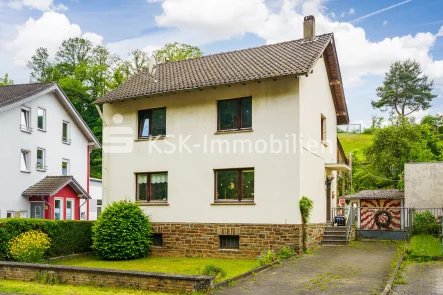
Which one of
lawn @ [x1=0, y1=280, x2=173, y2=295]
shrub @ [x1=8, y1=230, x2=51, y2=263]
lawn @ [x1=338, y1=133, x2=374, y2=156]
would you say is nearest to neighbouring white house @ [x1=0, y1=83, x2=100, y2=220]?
shrub @ [x1=8, y1=230, x2=51, y2=263]

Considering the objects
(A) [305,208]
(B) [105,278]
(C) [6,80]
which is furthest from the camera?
(C) [6,80]

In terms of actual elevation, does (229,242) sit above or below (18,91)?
below

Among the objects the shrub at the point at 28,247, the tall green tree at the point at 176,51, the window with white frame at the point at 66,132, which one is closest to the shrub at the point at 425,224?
the shrub at the point at 28,247

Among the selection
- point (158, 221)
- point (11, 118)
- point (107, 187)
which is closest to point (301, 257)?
point (158, 221)

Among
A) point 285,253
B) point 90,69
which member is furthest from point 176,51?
point 285,253

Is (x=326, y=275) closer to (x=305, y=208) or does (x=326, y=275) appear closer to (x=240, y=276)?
(x=240, y=276)

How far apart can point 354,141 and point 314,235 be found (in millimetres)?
62057

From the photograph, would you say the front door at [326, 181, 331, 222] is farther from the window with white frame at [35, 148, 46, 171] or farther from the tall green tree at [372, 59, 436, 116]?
the tall green tree at [372, 59, 436, 116]

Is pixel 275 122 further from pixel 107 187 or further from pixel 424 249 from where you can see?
pixel 107 187

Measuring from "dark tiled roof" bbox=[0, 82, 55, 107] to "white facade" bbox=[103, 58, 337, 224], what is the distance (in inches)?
321

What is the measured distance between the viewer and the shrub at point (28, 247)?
616 inches

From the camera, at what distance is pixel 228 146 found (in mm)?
18938

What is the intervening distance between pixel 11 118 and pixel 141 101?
33.2ft

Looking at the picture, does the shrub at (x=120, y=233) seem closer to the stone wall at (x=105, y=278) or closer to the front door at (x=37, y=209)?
the stone wall at (x=105, y=278)
